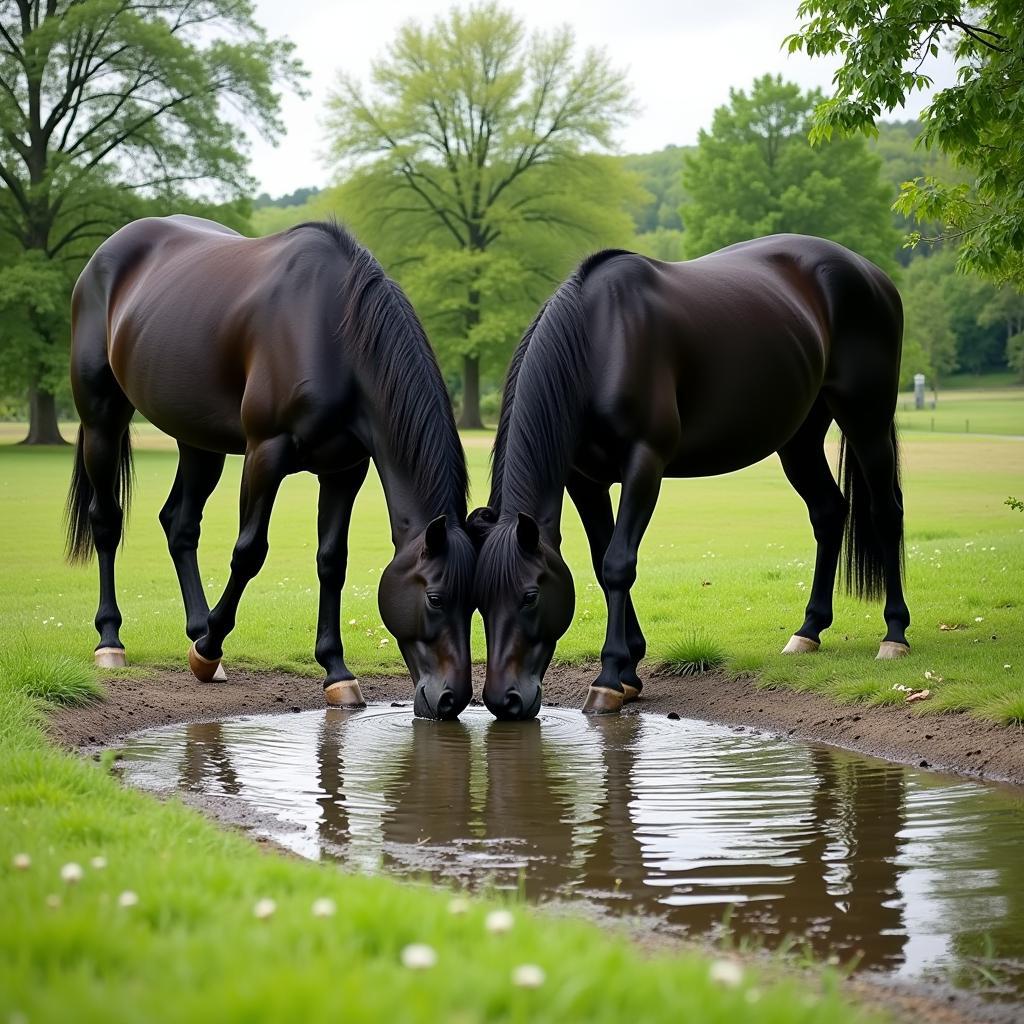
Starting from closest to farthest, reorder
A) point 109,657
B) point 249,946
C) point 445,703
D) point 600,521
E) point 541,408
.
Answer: point 249,946 < point 445,703 < point 541,408 < point 600,521 < point 109,657

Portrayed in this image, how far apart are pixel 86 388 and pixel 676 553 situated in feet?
27.6

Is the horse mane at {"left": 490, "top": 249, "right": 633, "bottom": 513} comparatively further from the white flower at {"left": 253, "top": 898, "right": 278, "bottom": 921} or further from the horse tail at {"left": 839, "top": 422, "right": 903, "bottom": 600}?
the white flower at {"left": 253, "top": 898, "right": 278, "bottom": 921}

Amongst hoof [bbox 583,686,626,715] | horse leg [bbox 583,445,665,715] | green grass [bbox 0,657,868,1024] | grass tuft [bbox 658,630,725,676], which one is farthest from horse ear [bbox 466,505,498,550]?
green grass [bbox 0,657,868,1024]

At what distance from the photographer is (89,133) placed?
→ 4250 cm

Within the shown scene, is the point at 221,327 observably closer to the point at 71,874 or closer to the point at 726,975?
the point at 71,874

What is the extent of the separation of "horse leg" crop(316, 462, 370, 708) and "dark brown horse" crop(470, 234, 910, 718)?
1371mm

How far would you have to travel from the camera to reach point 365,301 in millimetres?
7430

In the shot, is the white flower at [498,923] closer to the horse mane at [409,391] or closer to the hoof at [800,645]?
the horse mane at [409,391]

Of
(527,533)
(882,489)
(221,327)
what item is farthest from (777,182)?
(527,533)

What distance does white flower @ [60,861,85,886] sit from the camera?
10.2 feet

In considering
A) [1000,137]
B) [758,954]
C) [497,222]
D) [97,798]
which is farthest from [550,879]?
[497,222]

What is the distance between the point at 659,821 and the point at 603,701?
244cm

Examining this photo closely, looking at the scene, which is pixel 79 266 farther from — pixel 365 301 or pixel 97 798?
pixel 97 798

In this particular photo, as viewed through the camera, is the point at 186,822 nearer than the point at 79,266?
Yes
